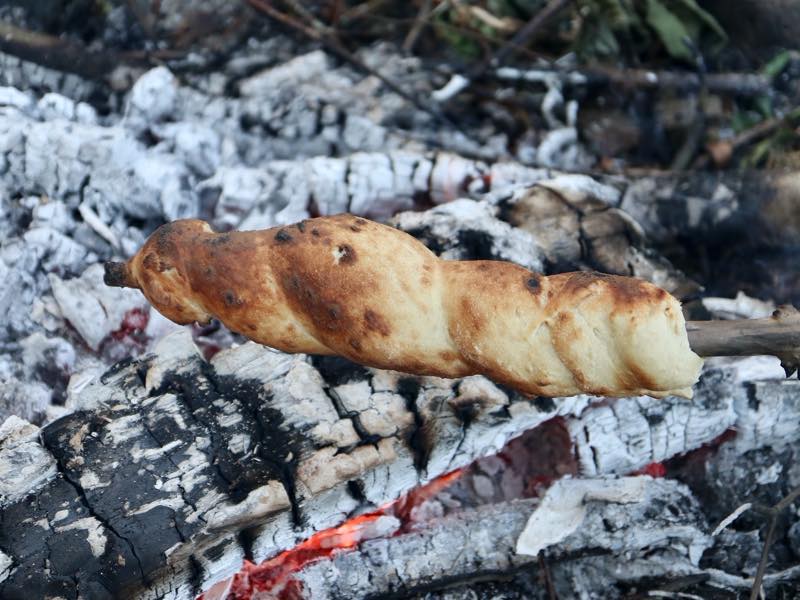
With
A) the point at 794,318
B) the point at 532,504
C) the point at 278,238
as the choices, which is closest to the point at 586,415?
the point at 532,504

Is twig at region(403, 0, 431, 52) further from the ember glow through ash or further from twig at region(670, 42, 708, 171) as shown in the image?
the ember glow through ash

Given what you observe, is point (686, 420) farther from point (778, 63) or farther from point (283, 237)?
point (778, 63)

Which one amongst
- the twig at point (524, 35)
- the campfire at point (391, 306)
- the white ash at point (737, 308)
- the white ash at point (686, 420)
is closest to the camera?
the campfire at point (391, 306)

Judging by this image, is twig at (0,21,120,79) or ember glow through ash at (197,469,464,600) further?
twig at (0,21,120,79)

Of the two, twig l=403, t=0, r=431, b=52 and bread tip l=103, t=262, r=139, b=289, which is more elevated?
twig l=403, t=0, r=431, b=52

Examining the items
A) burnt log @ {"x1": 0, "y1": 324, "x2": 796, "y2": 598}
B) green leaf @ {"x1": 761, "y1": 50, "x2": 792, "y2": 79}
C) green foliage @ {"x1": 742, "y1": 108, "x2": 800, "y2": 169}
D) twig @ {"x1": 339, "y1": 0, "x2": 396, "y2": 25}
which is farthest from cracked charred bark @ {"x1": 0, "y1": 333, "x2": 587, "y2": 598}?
green leaf @ {"x1": 761, "y1": 50, "x2": 792, "y2": 79}

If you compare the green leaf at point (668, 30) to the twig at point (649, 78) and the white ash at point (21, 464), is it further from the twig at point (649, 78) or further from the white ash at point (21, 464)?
the white ash at point (21, 464)

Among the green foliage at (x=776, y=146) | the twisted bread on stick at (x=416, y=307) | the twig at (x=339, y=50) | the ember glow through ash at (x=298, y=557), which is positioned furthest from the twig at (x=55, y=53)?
the green foliage at (x=776, y=146)

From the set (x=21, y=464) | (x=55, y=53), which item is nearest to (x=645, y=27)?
(x=55, y=53)
